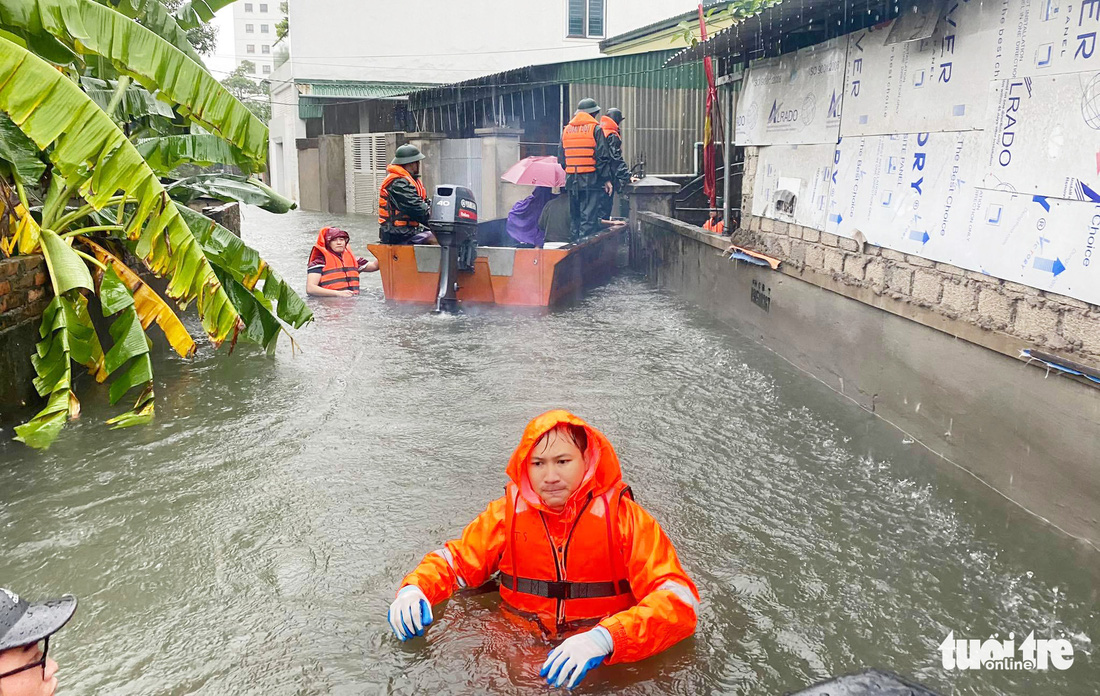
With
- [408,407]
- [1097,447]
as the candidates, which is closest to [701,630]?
[1097,447]

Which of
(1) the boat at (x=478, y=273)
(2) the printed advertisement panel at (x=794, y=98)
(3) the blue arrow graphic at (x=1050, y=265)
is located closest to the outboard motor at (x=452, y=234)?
(1) the boat at (x=478, y=273)

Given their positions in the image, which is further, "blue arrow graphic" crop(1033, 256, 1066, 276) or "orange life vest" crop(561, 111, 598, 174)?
"orange life vest" crop(561, 111, 598, 174)

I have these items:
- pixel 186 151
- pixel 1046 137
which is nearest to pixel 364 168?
pixel 186 151

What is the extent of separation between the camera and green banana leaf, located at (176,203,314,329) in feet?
24.1

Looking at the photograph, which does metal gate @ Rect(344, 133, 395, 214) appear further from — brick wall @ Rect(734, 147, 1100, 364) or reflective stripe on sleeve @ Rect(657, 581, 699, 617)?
reflective stripe on sleeve @ Rect(657, 581, 699, 617)

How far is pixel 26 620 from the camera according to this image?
1743 millimetres

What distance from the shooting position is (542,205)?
12.4m

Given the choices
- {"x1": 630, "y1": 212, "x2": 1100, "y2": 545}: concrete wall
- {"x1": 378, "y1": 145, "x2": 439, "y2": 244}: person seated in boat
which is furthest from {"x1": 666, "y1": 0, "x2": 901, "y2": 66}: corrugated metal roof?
{"x1": 378, "y1": 145, "x2": 439, "y2": 244}: person seated in boat

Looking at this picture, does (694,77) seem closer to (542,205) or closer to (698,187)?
(698,187)

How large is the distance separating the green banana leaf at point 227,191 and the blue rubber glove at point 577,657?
21.6 ft

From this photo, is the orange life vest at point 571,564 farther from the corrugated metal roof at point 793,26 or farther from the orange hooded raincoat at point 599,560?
the corrugated metal roof at point 793,26

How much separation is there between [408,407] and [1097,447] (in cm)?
505

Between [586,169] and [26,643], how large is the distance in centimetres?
1123

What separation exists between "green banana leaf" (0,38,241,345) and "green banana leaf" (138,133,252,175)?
1.00 metres
